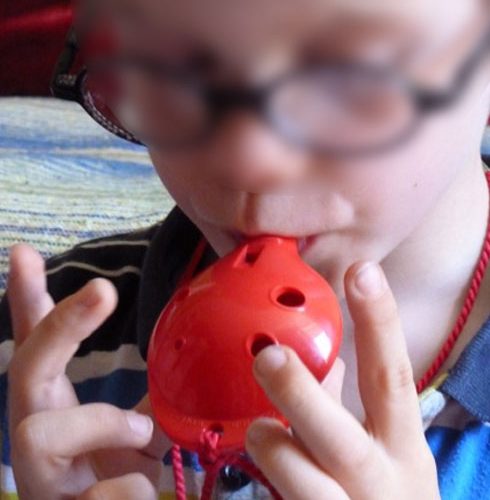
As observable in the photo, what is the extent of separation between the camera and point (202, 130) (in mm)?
237

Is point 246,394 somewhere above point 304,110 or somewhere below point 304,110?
below

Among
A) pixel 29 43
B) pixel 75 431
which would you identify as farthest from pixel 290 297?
pixel 29 43

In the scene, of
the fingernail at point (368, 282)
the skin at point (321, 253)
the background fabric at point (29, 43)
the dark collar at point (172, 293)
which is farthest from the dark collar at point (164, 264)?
the background fabric at point (29, 43)

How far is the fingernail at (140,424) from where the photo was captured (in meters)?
0.43

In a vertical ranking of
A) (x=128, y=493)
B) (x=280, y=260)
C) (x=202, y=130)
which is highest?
(x=202, y=130)

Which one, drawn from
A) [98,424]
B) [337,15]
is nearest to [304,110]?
[337,15]

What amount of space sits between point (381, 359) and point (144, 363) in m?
0.26

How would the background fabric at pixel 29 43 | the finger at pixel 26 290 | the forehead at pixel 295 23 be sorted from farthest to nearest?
1. the background fabric at pixel 29 43
2. the finger at pixel 26 290
3. the forehead at pixel 295 23

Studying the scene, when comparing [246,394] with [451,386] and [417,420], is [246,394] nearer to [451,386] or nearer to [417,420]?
[417,420]

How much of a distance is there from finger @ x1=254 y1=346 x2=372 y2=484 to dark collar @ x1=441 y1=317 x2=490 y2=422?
0.15 m

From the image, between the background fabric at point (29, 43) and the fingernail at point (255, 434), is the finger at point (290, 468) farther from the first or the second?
the background fabric at point (29, 43)

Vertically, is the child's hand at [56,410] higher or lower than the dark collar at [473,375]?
lower

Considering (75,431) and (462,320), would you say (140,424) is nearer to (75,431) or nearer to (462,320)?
(75,431)

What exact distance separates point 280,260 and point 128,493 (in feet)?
0.46
